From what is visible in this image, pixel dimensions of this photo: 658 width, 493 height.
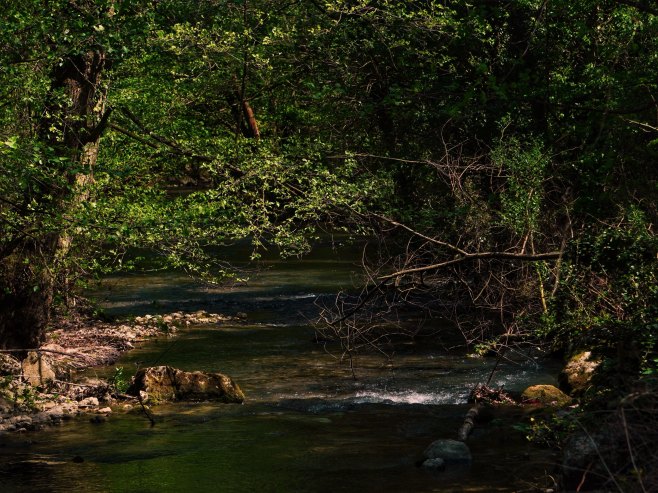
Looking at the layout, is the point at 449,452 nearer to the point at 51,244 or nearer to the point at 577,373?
the point at 577,373

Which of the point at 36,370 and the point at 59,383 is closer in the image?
the point at 36,370

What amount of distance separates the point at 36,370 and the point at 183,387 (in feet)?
8.80

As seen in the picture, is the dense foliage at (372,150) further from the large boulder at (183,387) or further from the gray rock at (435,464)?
the gray rock at (435,464)

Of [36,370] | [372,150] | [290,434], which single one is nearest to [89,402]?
[36,370]

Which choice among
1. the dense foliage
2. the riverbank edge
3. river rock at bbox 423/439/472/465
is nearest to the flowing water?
river rock at bbox 423/439/472/465

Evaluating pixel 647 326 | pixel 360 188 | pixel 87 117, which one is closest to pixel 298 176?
pixel 360 188

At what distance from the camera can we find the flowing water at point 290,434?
12.9 meters

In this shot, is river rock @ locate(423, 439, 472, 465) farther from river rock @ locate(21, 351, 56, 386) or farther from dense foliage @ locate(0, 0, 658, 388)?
river rock @ locate(21, 351, 56, 386)

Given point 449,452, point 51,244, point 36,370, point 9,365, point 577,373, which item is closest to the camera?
point 449,452

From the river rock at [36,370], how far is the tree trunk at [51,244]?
0.58 meters

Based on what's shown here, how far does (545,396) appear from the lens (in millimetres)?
16641

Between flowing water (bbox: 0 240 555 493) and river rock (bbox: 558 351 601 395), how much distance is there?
0.88 m

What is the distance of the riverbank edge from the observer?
15992 millimetres

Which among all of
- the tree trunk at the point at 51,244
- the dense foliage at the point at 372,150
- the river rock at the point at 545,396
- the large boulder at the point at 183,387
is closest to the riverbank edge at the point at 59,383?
the large boulder at the point at 183,387
